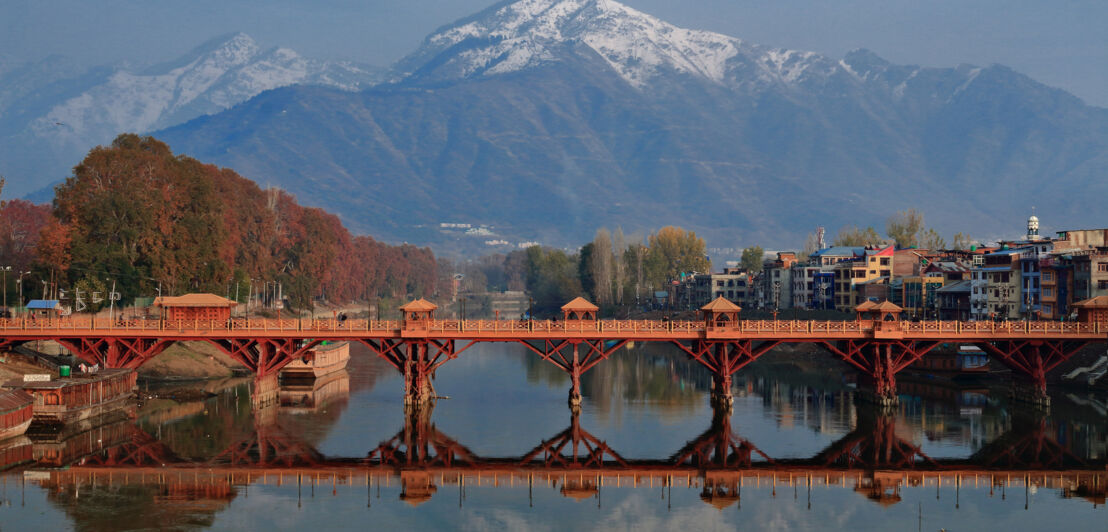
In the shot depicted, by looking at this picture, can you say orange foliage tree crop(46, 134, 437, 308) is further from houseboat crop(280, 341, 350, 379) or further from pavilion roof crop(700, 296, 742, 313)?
pavilion roof crop(700, 296, 742, 313)

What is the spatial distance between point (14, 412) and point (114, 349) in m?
16.2

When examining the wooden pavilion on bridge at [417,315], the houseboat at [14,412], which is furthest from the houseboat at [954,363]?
the houseboat at [14,412]

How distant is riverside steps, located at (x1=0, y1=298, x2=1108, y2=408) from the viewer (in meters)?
83.3

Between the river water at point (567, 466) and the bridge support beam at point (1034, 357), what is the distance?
2.02 metres

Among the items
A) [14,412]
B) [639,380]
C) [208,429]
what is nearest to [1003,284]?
[639,380]

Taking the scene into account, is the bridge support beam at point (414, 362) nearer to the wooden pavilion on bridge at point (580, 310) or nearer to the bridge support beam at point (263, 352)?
the bridge support beam at point (263, 352)

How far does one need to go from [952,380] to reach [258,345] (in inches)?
2382

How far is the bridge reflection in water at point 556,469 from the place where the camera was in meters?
60.1

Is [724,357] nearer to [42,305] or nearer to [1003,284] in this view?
[1003,284]

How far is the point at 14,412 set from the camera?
68.7 meters

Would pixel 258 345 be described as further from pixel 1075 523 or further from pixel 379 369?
pixel 1075 523

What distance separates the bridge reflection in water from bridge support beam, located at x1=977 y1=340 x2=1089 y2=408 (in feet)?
41.4

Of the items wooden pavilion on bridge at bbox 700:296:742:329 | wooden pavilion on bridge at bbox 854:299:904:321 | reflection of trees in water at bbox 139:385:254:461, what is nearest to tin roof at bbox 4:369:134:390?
reflection of trees in water at bbox 139:385:254:461

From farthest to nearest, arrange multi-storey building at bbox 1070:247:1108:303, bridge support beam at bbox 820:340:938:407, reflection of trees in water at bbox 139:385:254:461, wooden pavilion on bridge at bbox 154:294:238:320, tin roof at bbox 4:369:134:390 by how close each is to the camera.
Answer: multi-storey building at bbox 1070:247:1108:303 → wooden pavilion on bridge at bbox 154:294:238:320 → bridge support beam at bbox 820:340:938:407 → tin roof at bbox 4:369:134:390 → reflection of trees in water at bbox 139:385:254:461
